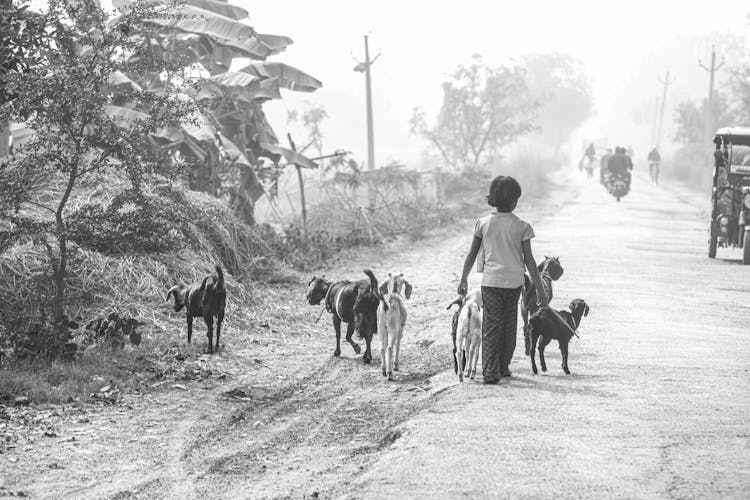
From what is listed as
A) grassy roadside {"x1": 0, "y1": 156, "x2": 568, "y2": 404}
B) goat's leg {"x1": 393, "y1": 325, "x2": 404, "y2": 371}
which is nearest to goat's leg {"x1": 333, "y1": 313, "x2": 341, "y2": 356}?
goat's leg {"x1": 393, "y1": 325, "x2": 404, "y2": 371}

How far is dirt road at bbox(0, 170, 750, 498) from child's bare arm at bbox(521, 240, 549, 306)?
0.70 m

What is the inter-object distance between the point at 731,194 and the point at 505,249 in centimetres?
1249

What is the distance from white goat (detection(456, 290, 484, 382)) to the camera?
8.71m

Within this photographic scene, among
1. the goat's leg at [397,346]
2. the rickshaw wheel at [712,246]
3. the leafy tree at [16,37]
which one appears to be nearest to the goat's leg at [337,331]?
the goat's leg at [397,346]

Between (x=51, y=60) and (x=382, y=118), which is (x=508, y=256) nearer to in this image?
(x=51, y=60)

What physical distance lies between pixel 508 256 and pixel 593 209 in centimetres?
2457

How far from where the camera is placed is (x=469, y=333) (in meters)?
8.73

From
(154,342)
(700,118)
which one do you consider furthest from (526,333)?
(700,118)

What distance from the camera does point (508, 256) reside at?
8.59 meters

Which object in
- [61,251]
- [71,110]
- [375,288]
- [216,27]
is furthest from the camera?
[216,27]

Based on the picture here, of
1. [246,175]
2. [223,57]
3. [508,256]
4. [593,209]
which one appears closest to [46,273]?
[508,256]

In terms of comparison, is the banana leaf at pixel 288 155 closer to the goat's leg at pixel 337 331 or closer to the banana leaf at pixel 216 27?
the banana leaf at pixel 216 27

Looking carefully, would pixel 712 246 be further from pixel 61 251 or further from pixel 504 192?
pixel 61 251

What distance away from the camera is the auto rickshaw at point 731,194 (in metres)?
18.9
